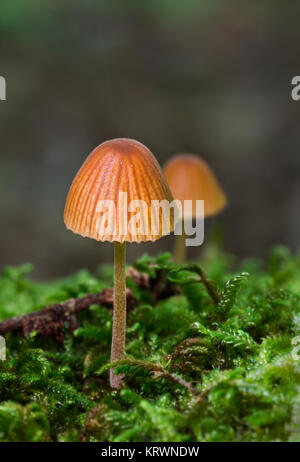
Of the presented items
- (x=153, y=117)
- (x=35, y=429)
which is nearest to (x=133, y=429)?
(x=35, y=429)

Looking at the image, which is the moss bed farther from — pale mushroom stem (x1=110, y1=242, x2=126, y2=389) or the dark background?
the dark background

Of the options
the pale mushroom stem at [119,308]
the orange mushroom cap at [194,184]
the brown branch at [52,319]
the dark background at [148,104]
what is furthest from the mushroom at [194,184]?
the dark background at [148,104]

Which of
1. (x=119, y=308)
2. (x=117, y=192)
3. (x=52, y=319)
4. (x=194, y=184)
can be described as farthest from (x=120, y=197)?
(x=194, y=184)

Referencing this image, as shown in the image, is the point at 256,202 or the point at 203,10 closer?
the point at 256,202

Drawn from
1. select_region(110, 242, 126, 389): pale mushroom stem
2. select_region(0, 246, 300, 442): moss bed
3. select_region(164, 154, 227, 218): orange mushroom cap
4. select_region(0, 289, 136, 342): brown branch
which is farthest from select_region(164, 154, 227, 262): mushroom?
select_region(110, 242, 126, 389): pale mushroom stem

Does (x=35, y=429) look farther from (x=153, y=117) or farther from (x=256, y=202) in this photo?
(x=153, y=117)

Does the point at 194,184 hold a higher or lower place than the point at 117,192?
higher

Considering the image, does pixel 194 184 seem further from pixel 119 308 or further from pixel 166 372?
pixel 166 372

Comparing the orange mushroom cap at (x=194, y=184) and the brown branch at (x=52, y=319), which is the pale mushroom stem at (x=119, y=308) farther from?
the orange mushroom cap at (x=194, y=184)
